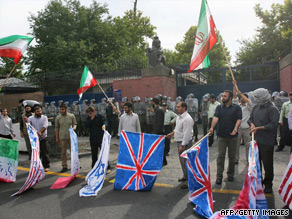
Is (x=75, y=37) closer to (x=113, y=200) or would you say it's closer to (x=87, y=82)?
(x=87, y=82)

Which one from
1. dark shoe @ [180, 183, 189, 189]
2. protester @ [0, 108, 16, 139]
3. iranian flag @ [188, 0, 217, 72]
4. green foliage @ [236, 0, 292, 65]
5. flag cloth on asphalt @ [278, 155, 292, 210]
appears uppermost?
green foliage @ [236, 0, 292, 65]

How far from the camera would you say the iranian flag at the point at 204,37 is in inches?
218

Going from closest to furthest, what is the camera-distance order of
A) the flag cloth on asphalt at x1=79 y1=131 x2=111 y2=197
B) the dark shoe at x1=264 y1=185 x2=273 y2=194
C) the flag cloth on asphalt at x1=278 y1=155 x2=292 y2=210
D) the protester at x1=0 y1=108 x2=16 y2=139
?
the flag cloth on asphalt at x1=278 y1=155 x2=292 y2=210
the dark shoe at x1=264 y1=185 x2=273 y2=194
the flag cloth on asphalt at x1=79 y1=131 x2=111 y2=197
the protester at x1=0 y1=108 x2=16 y2=139

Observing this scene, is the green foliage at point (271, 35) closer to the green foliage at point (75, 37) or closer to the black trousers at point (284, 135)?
the green foliage at point (75, 37)

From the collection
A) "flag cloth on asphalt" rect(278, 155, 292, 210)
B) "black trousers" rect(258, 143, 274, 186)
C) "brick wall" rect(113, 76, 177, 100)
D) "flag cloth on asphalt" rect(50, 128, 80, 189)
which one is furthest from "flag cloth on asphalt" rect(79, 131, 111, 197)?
"brick wall" rect(113, 76, 177, 100)

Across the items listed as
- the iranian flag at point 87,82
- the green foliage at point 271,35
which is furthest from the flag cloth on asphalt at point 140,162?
the green foliage at point 271,35

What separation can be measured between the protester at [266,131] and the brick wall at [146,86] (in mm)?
9329

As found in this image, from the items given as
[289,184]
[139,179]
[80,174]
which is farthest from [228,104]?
[80,174]

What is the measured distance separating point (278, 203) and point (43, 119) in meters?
6.05

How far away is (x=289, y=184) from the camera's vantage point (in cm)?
361

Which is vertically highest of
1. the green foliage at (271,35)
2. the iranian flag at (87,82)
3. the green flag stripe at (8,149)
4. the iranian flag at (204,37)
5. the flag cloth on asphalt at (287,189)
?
the green foliage at (271,35)

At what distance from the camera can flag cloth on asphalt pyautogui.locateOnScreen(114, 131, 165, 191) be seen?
4.82m

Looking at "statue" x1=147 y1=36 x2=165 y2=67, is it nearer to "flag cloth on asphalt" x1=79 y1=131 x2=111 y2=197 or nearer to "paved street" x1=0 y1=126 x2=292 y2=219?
"paved street" x1=0 y1=126 x2=292 y2=219

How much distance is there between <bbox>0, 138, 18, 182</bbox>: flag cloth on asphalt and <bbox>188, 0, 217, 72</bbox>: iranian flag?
483 centimetres
